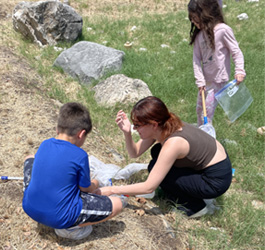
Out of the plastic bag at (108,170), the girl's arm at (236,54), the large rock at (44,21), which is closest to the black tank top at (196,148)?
the plastic bag at (108,170)

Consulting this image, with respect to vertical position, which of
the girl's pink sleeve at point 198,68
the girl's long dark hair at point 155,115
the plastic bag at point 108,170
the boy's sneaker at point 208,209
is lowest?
the plastic bag at point 108,170

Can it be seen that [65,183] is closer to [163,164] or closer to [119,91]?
[163,164]

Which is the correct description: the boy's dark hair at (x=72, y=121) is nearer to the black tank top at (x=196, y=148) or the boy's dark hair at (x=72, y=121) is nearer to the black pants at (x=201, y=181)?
the black tank top at (x=196, y=148)

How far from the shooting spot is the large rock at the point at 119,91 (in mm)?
4488

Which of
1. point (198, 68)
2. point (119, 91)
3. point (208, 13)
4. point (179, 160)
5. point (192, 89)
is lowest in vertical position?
point (119, 91)

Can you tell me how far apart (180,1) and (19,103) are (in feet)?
26.9

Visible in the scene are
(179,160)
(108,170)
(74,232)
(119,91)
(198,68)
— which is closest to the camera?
(74,232)

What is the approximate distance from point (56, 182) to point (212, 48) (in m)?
2.33

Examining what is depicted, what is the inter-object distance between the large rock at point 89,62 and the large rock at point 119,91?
0.48 meters

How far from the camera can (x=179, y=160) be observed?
2.46 m

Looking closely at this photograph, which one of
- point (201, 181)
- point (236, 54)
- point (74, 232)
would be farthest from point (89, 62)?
point (74, 232)

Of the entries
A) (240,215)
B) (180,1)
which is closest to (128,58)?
(240,215)

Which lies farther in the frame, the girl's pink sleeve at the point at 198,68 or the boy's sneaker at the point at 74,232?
the girl's pink sleeve at the point at 198,68

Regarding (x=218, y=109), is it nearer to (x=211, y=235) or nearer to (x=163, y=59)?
(x=163, y=59)
